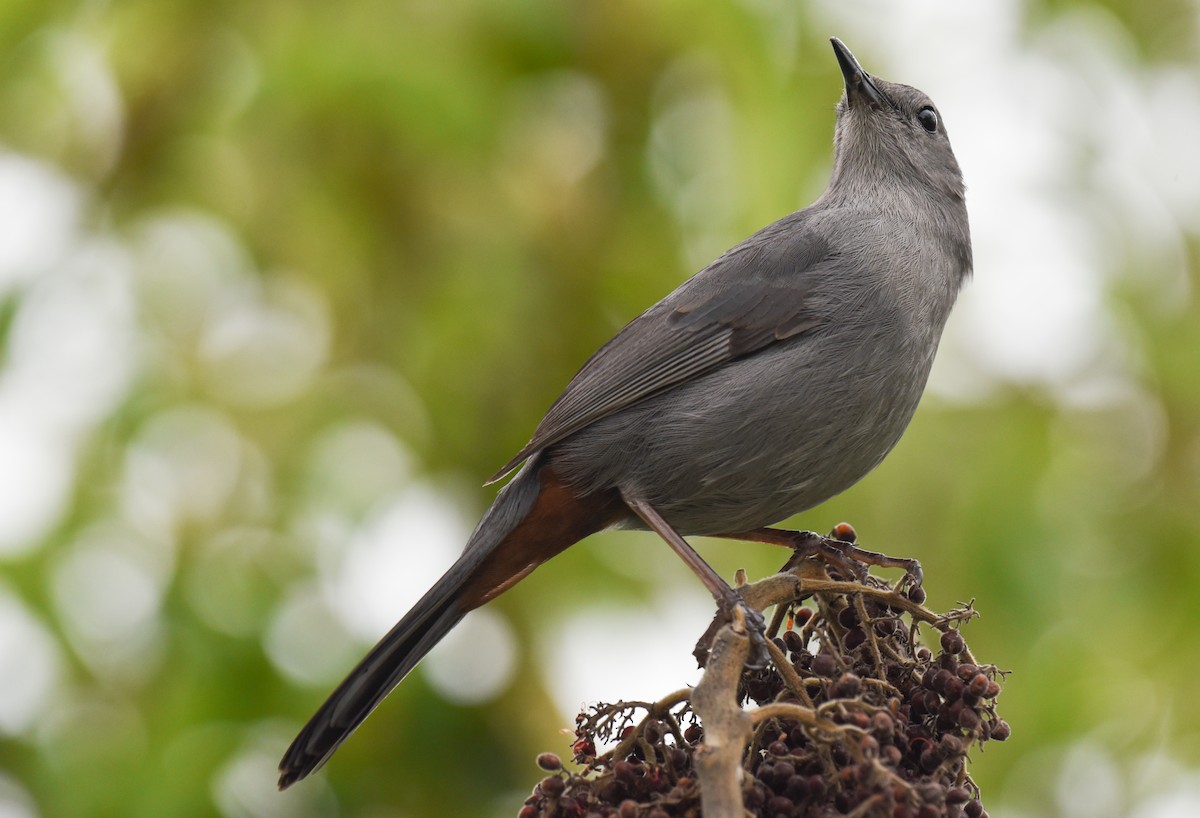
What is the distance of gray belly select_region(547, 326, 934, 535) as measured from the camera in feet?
11.9

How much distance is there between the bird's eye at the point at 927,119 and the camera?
4.79 m

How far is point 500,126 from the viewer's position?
4.74 meters

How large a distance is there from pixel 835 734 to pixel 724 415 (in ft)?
5.39

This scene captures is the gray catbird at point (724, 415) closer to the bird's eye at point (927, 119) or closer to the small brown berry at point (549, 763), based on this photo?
the bird's eye at point (927, 119)

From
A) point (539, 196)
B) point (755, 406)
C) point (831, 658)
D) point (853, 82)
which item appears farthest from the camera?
point (539, 196)

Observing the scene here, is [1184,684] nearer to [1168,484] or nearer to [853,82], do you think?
[1168,484]

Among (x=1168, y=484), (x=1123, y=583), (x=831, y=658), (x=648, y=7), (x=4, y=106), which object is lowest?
(x=831, y=658)

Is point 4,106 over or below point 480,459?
over

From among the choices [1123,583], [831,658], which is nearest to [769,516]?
[831,658]

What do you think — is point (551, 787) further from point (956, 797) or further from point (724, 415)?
point (724, 415)

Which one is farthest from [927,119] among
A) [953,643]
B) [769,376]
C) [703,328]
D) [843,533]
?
[953,643]

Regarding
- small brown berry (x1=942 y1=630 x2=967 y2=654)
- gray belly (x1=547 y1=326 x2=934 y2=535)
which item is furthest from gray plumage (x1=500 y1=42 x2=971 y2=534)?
small brown berry (x1=942 y1=630 x2=967 y2=654)

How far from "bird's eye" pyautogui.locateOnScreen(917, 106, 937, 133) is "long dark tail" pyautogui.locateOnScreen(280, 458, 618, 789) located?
1.98 metres

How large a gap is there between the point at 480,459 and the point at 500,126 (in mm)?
1213
